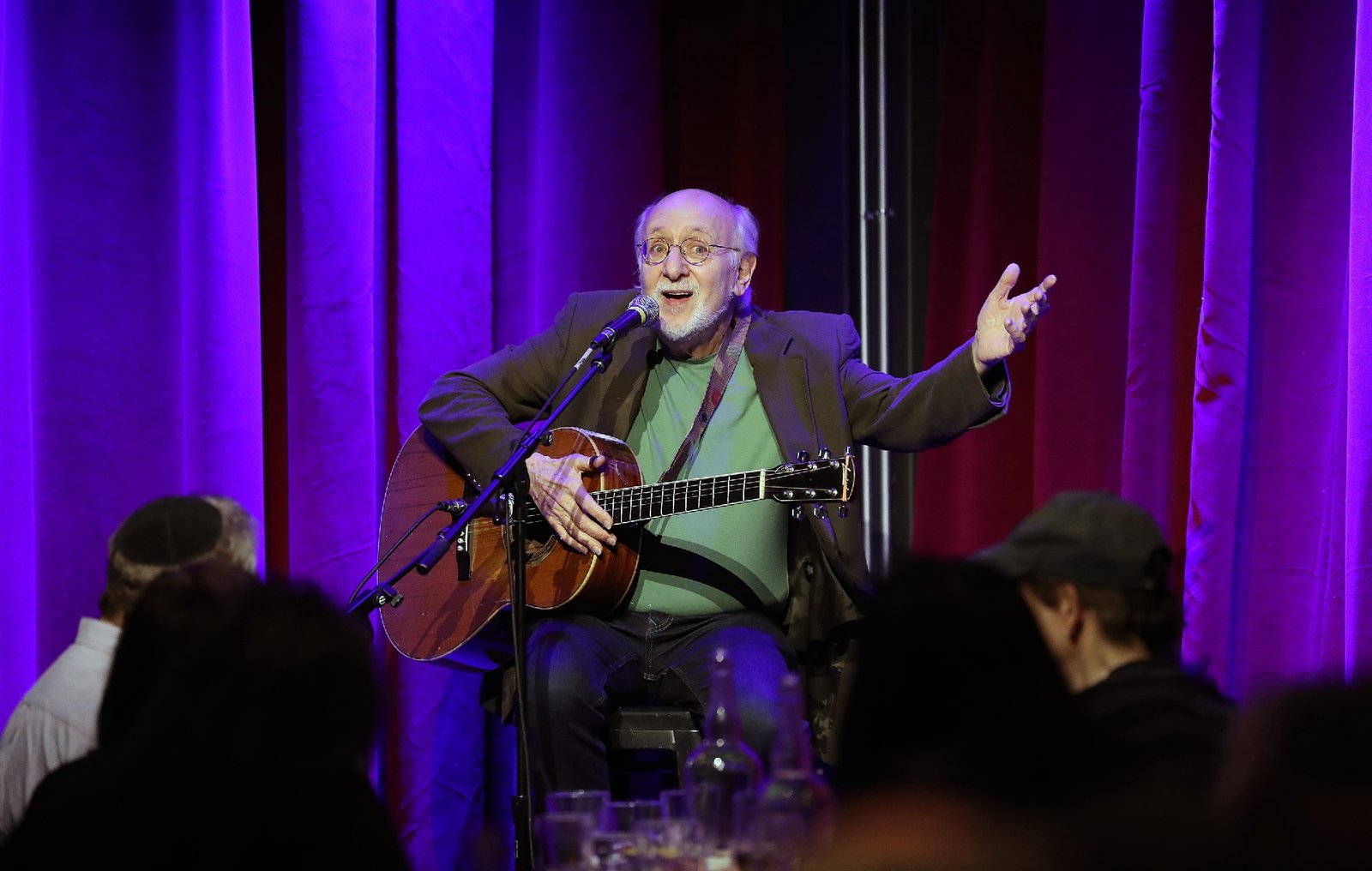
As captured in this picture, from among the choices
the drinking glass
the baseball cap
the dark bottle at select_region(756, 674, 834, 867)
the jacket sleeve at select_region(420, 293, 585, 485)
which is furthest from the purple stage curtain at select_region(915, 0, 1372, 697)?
the drinking glass

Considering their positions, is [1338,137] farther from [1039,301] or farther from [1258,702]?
[1258,702]

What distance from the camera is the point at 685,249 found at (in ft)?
12.0

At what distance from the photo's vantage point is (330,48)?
13.3ft

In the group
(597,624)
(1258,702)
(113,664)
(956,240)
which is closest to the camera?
(1258,702)

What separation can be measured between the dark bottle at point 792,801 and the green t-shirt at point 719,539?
1.42m

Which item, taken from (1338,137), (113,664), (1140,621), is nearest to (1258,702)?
(1140,621)

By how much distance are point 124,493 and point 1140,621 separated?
2795 millimetres

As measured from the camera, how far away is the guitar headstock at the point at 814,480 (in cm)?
295

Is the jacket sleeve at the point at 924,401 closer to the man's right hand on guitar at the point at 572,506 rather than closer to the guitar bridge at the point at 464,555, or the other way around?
the man's right hand on guitar at the point at 572,506

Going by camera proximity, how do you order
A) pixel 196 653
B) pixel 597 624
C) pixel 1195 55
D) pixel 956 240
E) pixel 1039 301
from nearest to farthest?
pixel 196 653 → pixel 1039 301 → pixel 597 624 → pixel 1195 55 → pixel 956 240

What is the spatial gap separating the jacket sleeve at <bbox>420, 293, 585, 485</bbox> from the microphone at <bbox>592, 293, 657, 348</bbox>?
19.3 inches

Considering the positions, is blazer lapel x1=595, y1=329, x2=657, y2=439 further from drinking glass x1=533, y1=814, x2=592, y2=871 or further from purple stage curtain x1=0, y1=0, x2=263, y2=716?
drinking glass x1=533, y1=814, x2=592, y2=871

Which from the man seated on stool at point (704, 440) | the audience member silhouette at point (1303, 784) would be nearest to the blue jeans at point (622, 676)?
the man seated on stool at point (704, 440)

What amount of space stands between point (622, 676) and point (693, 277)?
101 centimetres
